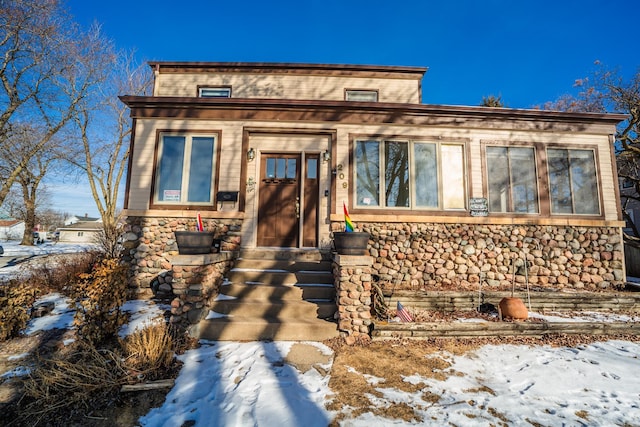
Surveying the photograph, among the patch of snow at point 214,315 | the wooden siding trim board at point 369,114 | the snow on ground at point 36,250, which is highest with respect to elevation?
the wooden siding trim board at point 369,114

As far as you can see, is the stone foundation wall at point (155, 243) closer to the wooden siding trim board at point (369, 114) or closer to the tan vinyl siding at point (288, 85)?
the wooden siding trim board at point (369, 114)

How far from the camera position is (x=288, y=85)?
29.5ft

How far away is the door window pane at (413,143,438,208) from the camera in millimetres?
6688

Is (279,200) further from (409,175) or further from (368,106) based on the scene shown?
(409,175)

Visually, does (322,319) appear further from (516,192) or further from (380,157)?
(516,192)

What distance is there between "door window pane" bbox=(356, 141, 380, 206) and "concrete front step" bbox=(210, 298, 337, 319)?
293 cm

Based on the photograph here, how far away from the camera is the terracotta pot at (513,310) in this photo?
4.66 metres

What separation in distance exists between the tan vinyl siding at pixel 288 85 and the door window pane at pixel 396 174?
9.66 feet

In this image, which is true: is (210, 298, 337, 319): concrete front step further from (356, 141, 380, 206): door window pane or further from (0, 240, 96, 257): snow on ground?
(0, 240, 96, 257): snow on ground

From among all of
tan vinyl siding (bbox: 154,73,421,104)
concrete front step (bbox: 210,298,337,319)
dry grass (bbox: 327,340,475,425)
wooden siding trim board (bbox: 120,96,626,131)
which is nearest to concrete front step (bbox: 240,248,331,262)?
concrete front step (bbox: 210,298,337,319)

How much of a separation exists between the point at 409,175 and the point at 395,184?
1.41ft

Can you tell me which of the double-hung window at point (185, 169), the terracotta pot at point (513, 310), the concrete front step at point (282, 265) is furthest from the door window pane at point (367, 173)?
the double-hung window at point (185, 169)

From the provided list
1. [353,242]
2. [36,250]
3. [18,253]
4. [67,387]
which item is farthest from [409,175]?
[36,250]

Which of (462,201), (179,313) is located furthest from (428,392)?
(462,201)
